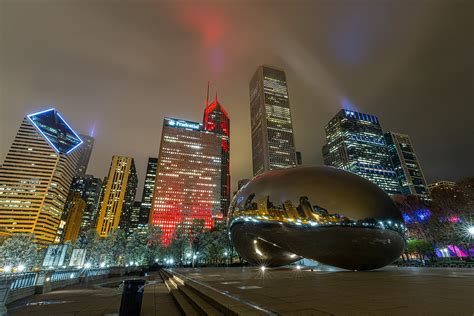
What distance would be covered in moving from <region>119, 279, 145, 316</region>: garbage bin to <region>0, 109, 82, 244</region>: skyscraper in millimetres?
167053

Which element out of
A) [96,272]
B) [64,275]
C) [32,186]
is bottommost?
[96,272]

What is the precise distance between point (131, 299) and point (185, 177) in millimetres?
163387

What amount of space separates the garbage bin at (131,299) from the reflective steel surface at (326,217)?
7.30 meters

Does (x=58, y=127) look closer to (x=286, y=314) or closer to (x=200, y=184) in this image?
(x=286, y=314)

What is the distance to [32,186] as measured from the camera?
15300cm

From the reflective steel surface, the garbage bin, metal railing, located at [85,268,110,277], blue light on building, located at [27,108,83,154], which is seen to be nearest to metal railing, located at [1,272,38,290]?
the garbage bin

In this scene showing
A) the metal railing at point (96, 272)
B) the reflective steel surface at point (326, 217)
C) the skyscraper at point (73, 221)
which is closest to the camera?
the reflective steel surface at point (326, 217)

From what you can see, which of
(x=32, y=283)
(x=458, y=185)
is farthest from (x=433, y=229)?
(x=32, y=283)

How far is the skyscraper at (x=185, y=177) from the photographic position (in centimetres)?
15362

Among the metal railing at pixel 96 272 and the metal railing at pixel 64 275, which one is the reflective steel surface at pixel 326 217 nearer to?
the metal railing at pixel 64 275

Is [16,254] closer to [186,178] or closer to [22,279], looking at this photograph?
[22,279]

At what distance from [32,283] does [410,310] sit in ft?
54.4

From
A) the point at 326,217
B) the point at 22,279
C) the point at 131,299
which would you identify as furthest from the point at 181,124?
the point at 131,299

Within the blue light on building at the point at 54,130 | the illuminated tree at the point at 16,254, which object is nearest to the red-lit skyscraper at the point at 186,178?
the illuminated tree at the point at 16,254
